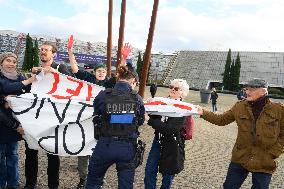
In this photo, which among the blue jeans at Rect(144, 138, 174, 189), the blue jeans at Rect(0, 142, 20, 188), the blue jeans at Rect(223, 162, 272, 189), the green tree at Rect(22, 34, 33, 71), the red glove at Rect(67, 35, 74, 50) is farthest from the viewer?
the green tree at Rect(22, 34, 33, 71)

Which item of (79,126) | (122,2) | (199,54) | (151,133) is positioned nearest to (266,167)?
(79,126)

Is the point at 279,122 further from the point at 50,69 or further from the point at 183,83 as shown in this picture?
the point at 50,69

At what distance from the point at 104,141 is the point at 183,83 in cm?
159

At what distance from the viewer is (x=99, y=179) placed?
421 centimetres

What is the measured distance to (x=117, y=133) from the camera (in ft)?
13.2

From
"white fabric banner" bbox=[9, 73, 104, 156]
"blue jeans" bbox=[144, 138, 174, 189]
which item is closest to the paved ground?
"white fabric banner" bbox=[9, 73, 104, 156]

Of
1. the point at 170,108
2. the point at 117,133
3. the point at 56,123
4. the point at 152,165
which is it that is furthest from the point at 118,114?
the point at 56,123

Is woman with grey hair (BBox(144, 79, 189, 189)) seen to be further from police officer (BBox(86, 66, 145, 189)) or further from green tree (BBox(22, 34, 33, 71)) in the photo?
green tree (BBox(22, 34, 33, 71))

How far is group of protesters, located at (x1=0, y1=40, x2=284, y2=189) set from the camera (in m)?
4.08

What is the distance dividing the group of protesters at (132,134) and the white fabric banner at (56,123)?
→ 0.17 metres

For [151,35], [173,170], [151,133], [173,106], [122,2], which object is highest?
[122,2]

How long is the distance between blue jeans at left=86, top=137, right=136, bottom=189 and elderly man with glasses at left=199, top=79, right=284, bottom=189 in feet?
4.66

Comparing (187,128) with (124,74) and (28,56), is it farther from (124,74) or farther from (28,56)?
(28,56)

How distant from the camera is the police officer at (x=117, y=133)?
13.2ft
